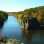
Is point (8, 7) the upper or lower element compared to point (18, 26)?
upper

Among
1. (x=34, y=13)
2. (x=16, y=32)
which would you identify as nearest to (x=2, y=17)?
(x=16, y=32)

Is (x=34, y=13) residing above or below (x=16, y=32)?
above

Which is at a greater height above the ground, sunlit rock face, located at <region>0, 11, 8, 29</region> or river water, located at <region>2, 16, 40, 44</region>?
sunlit rock face, located at <region>0, 11, 8, 29</region>

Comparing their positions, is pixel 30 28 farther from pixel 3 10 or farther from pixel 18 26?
pixel 3 10

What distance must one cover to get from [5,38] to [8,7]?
377 millimetres

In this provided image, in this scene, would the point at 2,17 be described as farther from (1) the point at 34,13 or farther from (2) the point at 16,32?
(1) the point at 34,13

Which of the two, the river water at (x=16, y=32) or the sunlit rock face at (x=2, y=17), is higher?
the sunlit rock face at (x=2, y=17)

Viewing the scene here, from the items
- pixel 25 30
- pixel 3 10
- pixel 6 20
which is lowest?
pixel 25 30

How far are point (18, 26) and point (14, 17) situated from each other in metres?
0.12

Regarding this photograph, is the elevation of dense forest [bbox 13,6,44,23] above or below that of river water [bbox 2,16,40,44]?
above

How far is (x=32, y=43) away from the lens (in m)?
1.40

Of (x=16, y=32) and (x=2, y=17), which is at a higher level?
(x=2, y=17)

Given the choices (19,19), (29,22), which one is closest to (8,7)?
(19,19)

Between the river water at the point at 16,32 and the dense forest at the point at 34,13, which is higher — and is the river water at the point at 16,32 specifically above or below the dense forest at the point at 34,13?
below
